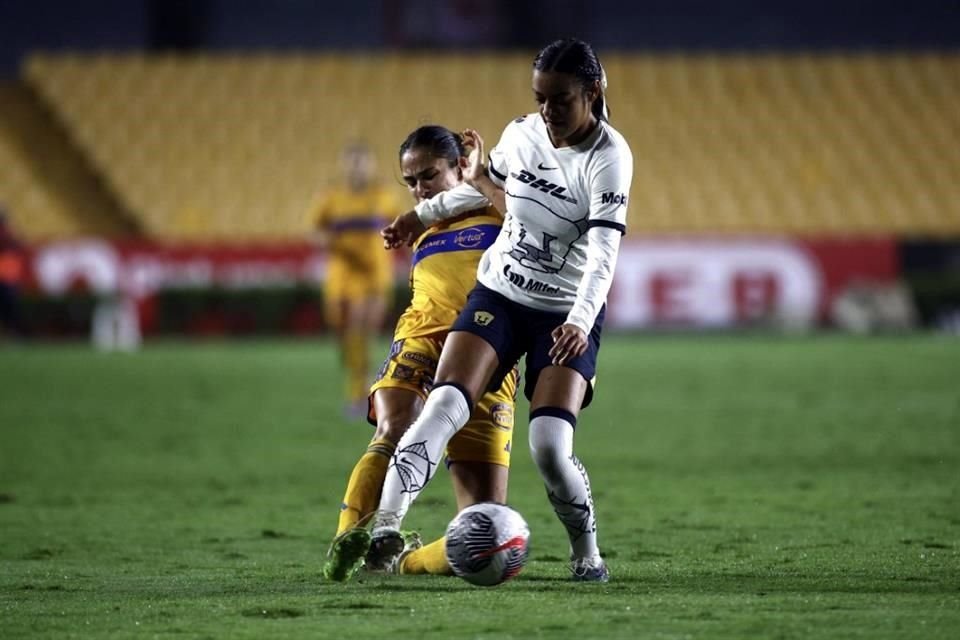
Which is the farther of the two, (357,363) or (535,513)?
(357,363)

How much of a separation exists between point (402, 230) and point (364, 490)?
3.39 feet

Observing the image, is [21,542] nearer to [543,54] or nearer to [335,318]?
[543,54]

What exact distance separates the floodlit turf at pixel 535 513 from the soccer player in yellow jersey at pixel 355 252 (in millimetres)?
893

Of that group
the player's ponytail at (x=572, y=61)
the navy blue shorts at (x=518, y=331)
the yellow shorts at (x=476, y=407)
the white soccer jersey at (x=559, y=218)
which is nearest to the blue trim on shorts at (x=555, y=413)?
the navy blue shorts at (x=518, y=331)

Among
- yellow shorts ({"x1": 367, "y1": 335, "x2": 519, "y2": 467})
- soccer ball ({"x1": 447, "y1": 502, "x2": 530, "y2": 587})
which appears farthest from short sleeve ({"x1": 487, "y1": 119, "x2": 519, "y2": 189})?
soccer ball ({"x1": 447, "y1": 502, "x2": 530, "y2": 587})

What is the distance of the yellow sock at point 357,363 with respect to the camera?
1407cm

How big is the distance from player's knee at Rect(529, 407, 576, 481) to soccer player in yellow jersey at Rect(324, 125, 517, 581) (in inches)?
22.2

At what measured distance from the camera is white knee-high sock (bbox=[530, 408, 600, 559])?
5.57 m

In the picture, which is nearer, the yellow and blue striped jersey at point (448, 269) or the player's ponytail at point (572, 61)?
the player's ponytail at point (572, 61)

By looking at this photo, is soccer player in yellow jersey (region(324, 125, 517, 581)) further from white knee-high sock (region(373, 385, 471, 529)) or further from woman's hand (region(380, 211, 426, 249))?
white knee-high sock (region(373, 385, 471, 529))

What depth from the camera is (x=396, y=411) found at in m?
6.22

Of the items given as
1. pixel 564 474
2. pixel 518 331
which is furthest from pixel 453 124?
pixel 564 474

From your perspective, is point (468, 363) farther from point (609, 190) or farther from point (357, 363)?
point (357, 363)

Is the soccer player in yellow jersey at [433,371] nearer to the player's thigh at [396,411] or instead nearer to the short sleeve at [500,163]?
the player's thigh at [396,411]
